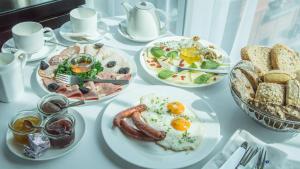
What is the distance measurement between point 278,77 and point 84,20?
76cm

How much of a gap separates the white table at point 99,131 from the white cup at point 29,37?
2.5 inches

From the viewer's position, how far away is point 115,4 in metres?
2.55

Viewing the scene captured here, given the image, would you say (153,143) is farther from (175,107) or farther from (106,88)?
(106,88)

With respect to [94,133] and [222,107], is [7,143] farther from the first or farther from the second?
[222,107]

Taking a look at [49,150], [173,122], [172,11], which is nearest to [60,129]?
[49,150]

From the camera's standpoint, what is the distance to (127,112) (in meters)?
1.02

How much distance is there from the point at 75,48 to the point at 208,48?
53cm

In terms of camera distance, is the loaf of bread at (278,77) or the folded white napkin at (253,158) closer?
the folded white napkin at (253,158)

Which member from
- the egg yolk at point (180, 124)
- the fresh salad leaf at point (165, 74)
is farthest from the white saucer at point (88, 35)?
the egg yolk at point (180, 124)

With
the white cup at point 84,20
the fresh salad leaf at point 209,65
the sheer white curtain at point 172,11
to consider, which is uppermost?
the white cup at point 84,20

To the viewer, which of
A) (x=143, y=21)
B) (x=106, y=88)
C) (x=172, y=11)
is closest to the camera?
(x=106, y=88)

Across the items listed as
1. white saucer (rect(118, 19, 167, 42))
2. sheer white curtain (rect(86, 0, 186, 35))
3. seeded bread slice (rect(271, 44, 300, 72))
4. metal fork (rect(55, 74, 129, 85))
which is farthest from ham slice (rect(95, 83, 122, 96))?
sheer white curtain (rect(86, 0, 186, 35))

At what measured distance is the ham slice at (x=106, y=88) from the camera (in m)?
1.13

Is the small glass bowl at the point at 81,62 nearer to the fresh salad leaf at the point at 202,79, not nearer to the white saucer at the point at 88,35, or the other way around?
the white saucer at the point at 88,35
